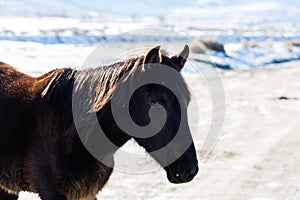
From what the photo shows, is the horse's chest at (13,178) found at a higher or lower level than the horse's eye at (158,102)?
lower

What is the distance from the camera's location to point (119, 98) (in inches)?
125

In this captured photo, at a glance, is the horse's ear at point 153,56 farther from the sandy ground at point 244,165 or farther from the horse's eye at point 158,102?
the sandy ground at point 244,165

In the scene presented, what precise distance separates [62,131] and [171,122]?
793 millimetres

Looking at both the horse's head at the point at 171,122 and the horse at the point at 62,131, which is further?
the horse at the point at 62,131

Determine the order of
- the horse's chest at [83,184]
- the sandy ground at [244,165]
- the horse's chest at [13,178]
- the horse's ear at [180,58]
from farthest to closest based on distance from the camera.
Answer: the sandy ground at [244,165]
the horse's chest at [13,178]
the horse's chest at [83,184]
the horse's ear at [180,58]

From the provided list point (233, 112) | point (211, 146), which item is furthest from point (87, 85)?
point (233, 112)

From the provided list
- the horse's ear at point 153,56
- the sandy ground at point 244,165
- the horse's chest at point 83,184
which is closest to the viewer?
the horse's ear at point 153,56

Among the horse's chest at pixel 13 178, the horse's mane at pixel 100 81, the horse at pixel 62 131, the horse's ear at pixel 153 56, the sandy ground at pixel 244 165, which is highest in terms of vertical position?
the horse's ear at pixel 153 56

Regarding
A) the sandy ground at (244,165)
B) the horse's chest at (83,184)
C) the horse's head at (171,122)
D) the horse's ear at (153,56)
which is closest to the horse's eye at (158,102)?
the horse's head at (171,122)

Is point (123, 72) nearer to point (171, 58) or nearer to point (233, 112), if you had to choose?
point (171, 58)

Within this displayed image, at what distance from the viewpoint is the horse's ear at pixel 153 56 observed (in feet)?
9.82

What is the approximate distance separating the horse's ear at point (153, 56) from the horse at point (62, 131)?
81 mm

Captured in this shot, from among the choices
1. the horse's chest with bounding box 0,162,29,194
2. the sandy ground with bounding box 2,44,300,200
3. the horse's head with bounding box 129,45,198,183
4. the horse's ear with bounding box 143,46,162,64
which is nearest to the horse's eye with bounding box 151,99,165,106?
the horse's head with bounding box 129,45,198,183

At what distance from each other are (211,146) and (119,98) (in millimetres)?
4036
